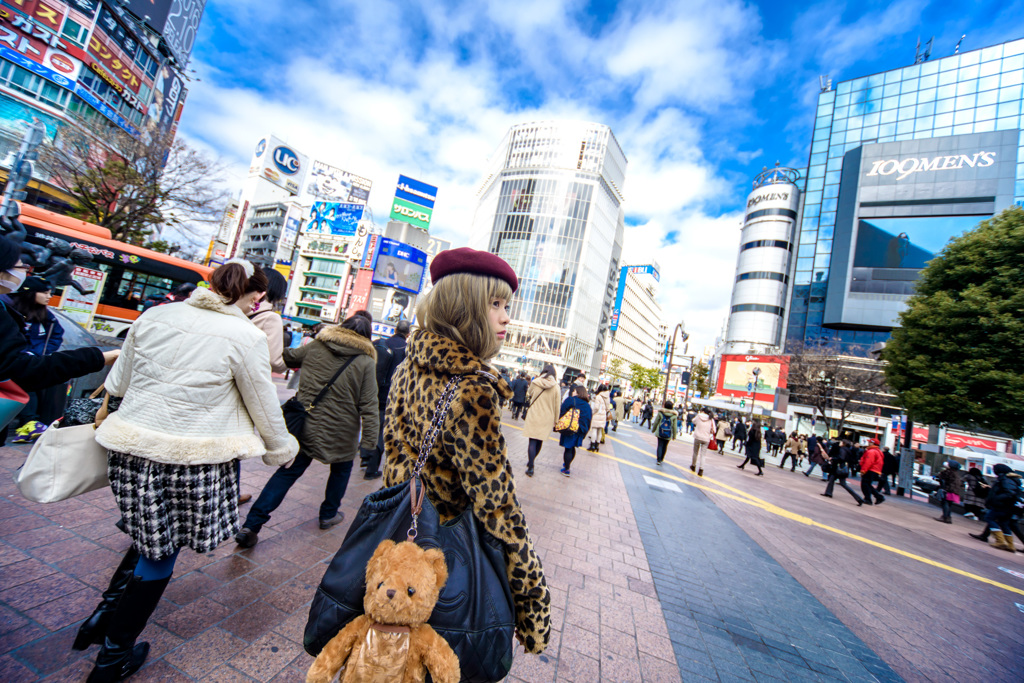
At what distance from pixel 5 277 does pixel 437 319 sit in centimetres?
208

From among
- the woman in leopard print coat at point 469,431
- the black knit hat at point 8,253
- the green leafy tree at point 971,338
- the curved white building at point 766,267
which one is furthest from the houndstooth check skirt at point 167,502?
the curved white building at point 766,267

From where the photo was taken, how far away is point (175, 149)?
52.3 ft

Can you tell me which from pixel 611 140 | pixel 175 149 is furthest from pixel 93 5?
pixel 611 140

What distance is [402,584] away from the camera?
955 mm

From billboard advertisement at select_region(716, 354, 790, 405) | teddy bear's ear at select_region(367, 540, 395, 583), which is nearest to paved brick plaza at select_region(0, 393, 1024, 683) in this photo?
teddy bear's ear at select_region(367, 540, 395, 583)

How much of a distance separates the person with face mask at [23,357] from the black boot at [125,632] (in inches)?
35.6

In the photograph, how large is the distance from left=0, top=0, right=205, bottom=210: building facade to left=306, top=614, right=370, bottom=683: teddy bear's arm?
31.8 m

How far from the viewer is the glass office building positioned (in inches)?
1580

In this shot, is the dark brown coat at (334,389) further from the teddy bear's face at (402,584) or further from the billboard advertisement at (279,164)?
the billboard advertisement at (279,164)

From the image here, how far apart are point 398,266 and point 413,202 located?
8175 mm

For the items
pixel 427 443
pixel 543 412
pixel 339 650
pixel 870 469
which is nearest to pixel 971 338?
pixel 870 469

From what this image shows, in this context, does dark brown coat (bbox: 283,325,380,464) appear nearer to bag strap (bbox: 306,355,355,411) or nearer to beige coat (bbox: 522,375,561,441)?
bag strap (bbox: 306,355,355,411)

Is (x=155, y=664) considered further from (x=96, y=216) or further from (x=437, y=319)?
(x=96, y=216)

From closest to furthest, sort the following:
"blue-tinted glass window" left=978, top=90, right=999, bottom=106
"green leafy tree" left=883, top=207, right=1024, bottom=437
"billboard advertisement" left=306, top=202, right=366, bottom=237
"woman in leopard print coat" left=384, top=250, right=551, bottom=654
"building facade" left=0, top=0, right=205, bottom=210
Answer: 1. "woman in leopard print coat" left=384, top=250, right=551, bottom=654
2. "green leafy tree" left=883, top=207, right=1024, bottom=437
3. "building facade" left=0, top=0, right=205, bottom=210
4. "blue-tinted glass window" left=978, top=90, right=999, bottom=106
5. "billboard advertisement" left=306, top=202, right=366, bottom=237
